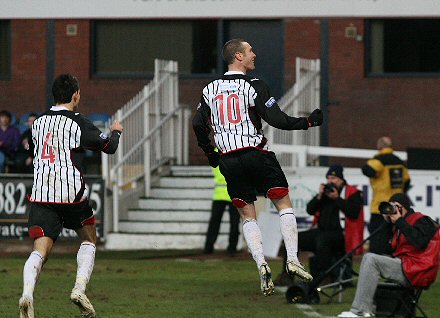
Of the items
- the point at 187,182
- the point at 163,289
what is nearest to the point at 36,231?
the point at 163,289

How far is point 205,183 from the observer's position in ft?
83.9

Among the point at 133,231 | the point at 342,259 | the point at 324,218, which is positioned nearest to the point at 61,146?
the point at 342,259

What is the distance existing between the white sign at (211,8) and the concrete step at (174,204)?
4.11 metres

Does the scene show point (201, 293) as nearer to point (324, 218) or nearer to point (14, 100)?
point (324, 218)

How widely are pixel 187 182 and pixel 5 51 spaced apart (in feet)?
18.2

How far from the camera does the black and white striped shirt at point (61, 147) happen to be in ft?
39.7

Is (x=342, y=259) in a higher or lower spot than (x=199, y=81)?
lower

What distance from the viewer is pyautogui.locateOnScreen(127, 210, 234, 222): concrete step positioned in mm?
24531

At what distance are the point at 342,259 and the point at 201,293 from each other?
2077 millimetres

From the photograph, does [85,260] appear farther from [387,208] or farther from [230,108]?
[387,208]

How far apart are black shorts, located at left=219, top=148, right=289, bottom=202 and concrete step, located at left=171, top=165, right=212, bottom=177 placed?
1378 cm

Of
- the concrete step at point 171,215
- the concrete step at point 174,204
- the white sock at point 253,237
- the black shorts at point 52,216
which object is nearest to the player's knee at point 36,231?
the black shorts at point 52,216

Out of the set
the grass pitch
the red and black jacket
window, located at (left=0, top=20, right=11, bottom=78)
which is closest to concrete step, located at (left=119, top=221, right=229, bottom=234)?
the grass pitch

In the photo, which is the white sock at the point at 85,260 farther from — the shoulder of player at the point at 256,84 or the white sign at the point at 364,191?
the white sign at the point at 364,191
